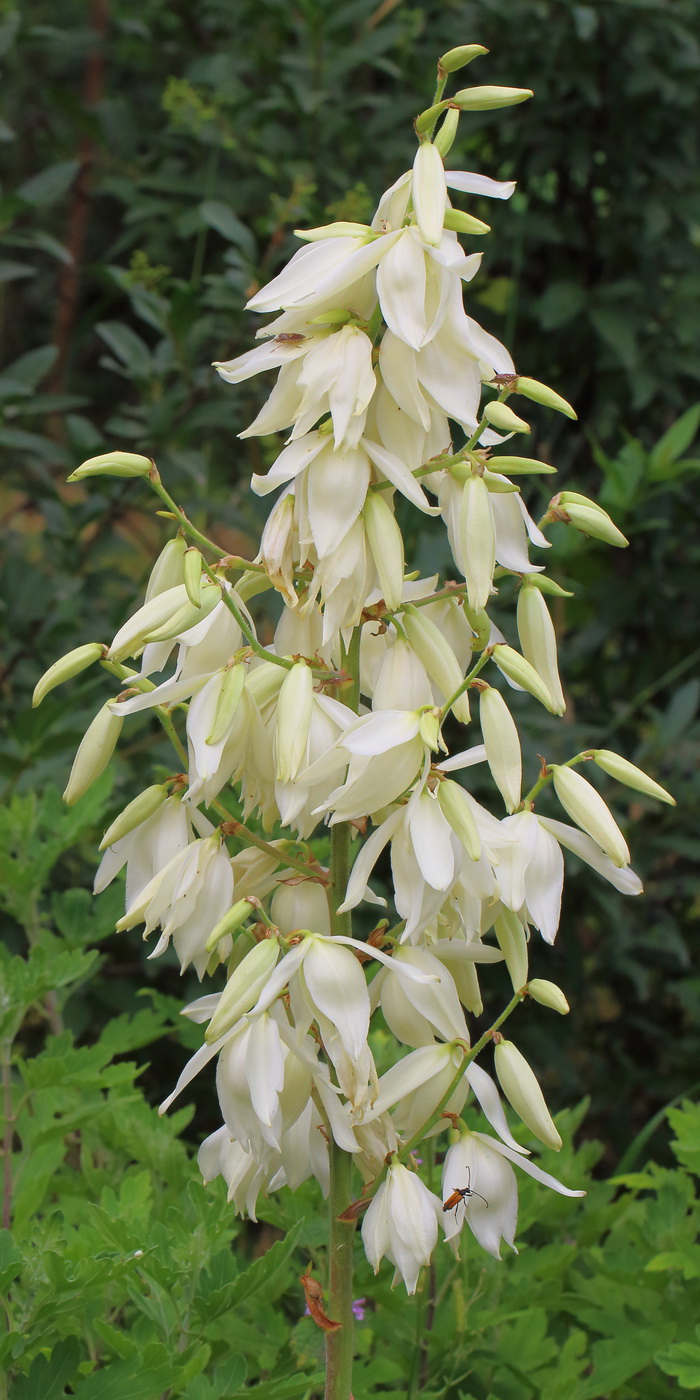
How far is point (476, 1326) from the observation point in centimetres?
100

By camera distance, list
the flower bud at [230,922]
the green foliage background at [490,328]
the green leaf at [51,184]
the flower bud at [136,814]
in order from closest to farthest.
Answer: the flower bud at [230,922], the flower bud at [136,814], the green foliage background at [490,328], the green leaf at [51,184]

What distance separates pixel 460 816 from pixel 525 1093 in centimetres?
19

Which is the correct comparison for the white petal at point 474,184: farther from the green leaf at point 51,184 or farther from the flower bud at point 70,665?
the green leaf at point 51,184

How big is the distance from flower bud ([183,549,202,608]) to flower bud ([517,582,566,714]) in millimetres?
197

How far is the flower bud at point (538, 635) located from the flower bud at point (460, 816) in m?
0.11

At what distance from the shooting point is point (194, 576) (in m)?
0.68

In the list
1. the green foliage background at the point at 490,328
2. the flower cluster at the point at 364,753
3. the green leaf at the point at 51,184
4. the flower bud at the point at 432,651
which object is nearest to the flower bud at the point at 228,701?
the flower cluster at the point at 364,753

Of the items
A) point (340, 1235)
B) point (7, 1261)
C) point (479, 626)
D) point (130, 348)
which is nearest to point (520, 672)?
point (479, 626)

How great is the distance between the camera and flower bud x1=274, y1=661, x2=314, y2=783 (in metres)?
0.67

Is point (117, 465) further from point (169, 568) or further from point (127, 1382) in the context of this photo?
point (127, 1382)

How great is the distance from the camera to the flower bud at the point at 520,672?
0.71 metres

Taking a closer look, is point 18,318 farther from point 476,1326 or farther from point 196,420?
point 476,1326

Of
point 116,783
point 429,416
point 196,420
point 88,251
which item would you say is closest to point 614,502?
point 196,420

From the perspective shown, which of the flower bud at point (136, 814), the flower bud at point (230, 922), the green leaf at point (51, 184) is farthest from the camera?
the green leaf at point (51, 184)
